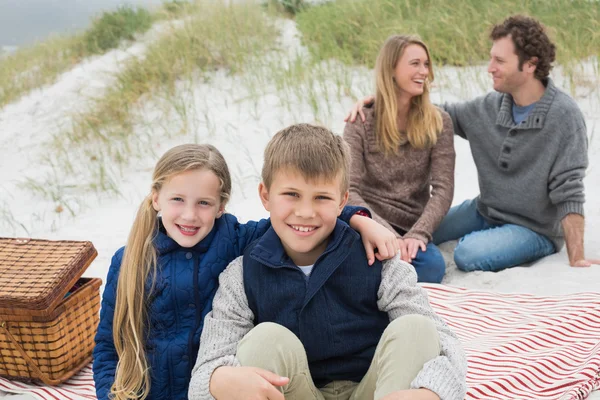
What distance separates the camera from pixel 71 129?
790cm

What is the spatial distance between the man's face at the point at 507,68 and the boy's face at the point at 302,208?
7.52ft

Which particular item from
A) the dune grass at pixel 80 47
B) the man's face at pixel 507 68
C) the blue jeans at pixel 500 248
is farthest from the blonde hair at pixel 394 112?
the dune grass at pixel 80 47

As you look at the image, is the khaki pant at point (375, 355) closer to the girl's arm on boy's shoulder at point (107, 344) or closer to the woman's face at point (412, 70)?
the girl's arm on boy's shoulder at point (107, 344)

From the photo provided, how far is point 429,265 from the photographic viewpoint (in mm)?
4102

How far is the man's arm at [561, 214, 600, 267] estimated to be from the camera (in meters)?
4.03

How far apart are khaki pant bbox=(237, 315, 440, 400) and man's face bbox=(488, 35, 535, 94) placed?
252cm

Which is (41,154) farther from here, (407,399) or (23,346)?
(407,399)

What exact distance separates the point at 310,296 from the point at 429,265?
201 centimetres

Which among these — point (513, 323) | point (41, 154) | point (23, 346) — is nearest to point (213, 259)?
point (23, 346)

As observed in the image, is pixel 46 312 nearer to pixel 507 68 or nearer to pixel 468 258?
pixel 468 258

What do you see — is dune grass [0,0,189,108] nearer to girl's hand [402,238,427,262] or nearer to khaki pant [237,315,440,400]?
girl's hand [402,238,427,262]

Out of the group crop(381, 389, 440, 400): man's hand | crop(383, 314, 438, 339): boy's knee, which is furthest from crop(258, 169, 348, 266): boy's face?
crop(381, 389, 440, 400): man's hand

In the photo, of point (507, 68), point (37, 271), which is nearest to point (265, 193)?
point (37, 271)

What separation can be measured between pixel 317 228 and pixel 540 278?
2241 millimetres
